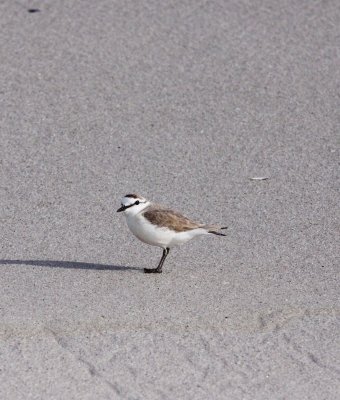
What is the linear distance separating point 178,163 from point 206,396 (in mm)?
4254

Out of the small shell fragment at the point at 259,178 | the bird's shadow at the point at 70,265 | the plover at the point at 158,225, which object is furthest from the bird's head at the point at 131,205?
the small shell fragment at the point at 259,178

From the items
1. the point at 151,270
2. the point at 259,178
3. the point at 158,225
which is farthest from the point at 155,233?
the point at 259,178

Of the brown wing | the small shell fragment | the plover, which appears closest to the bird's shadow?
the plover

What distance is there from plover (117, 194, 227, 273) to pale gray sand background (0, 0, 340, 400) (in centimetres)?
28

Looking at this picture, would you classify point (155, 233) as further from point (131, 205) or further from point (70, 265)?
point (70, 265)

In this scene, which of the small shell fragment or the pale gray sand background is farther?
the small shell fragment

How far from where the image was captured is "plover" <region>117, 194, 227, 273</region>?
25.2 feet

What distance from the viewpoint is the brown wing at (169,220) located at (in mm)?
7719

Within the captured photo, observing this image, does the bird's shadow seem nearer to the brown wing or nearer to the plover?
the plover

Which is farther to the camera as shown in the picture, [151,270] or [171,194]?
[171,194]

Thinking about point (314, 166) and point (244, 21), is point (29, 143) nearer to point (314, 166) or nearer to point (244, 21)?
point (314, 166)

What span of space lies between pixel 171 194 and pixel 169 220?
1.49 meters

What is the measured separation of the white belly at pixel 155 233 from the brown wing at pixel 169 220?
0.03 meters

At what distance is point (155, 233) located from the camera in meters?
7.67
